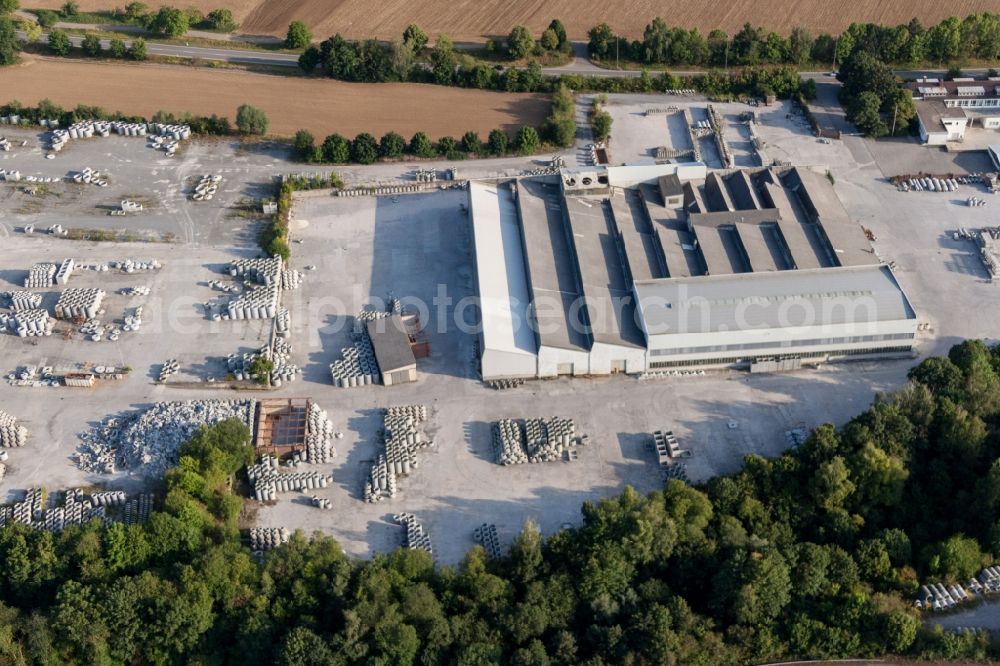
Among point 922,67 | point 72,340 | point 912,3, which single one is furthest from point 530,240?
point 912,3

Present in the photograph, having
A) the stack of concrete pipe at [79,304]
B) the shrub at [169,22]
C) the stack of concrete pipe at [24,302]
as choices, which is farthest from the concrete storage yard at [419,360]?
the shrub at [169,22]

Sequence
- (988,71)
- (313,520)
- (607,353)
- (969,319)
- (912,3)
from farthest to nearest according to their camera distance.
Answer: (912,3) → (988,71) → (969,319) → (607,353) → (313,520)

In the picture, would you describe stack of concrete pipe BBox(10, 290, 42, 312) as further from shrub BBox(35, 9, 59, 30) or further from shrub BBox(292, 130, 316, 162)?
shrub BBox(35, 9, 59, 30)

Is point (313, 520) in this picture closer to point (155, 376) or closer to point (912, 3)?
point (155, 376)

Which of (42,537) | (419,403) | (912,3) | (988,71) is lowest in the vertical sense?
(42,537)

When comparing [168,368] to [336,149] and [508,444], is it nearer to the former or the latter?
[508,444]

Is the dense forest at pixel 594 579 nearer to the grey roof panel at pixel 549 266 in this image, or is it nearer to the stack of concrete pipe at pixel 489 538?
the stack of concrete pipe at pixel 489 538

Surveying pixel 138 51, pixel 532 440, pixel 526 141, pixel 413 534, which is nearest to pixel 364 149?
pixel 526 141
